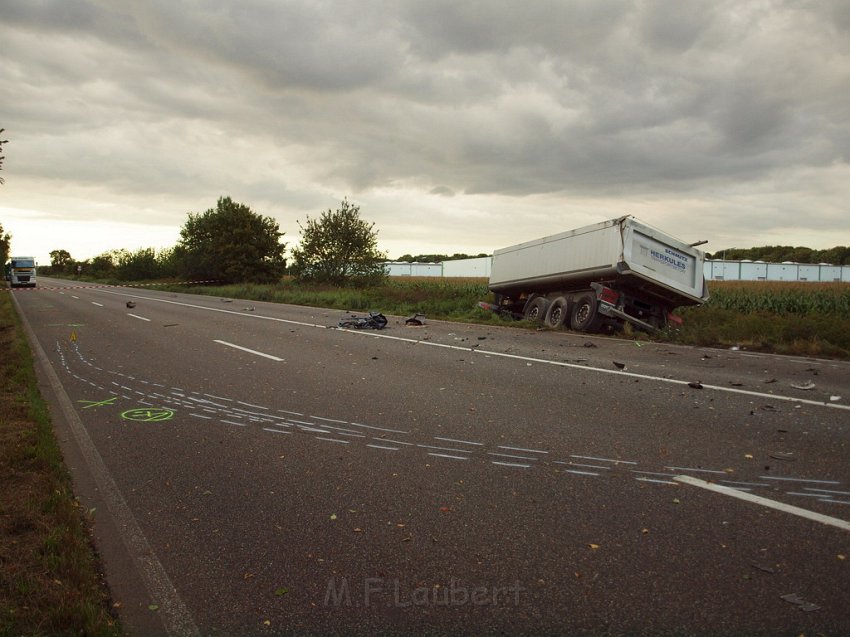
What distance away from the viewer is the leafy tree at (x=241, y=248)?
50.7 meters

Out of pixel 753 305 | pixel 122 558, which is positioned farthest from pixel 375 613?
pixel 753 305

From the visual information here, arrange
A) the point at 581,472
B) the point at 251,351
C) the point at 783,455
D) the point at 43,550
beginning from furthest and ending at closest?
the point at 251,351 < the point at 783,455 < the point at 581,472 < the point at 43,550

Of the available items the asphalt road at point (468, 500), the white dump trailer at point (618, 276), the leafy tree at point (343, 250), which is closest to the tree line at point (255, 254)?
the leafy tree at point (343, 250)

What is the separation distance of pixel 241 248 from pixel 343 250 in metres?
17.2

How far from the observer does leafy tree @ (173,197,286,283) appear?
1994 inches

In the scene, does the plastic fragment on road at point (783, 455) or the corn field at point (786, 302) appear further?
the corn field at point (786, 302)

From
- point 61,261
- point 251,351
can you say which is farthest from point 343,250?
point 61,261

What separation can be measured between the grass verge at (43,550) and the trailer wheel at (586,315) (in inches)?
495

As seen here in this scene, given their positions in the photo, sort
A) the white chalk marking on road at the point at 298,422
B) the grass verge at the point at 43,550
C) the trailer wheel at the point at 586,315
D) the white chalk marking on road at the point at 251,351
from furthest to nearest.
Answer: the trailer wheel at the point at 586,315
the white chalk marking on road at the point at 251,351
the white chalk marking on road at the point at 298,422
the grass verge at the point at 43,550

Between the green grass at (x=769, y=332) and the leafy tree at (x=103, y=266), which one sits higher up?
the leafy tree at (x=103, y=266)

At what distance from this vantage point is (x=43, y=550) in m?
3.35

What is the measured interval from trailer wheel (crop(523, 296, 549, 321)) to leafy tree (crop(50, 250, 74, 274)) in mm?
148936

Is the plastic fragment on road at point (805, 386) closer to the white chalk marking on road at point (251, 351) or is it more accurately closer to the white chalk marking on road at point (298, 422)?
the white chalk marking on road at point (298, 422)

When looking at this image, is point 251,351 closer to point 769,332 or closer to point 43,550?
point 43,550
